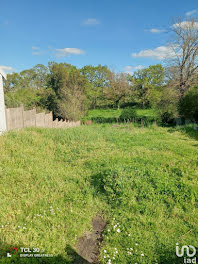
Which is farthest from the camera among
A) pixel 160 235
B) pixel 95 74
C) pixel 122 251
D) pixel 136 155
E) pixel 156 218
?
pixel 95 74

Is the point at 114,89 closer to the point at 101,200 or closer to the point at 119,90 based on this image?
the point at 119,90

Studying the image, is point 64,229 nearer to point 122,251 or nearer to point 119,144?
point 122,251

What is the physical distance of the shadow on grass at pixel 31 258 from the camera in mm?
2430

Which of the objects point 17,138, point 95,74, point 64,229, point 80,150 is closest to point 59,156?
point 80,150

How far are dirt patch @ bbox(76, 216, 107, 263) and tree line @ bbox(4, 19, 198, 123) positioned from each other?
10.6 metres

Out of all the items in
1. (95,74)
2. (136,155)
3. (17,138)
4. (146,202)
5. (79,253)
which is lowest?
(79,253)

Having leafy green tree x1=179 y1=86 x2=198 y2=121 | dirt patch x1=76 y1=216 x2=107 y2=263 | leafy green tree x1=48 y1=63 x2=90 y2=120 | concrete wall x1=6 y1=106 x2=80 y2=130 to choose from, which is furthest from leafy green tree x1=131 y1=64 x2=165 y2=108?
dirt patch x1=76 y1=216 x2=107 y2=263

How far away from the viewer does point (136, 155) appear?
564 centimetres

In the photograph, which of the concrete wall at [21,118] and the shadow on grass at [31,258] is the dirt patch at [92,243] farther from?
the concrete wall at [21,118]

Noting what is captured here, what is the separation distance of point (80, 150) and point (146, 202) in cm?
310

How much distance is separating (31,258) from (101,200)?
1663 mm

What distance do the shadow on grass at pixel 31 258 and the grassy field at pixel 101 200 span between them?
0.5 inches

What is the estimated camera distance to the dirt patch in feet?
8.71

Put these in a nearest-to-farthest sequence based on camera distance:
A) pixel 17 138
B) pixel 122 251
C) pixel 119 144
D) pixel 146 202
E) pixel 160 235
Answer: pixel 122 251, pixel 160 235, pixel 146 202, pixel 17 138, pixel 119 144
